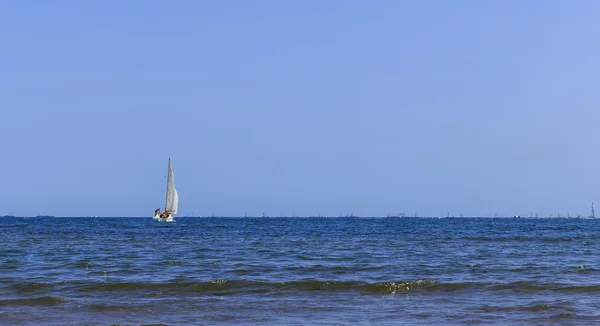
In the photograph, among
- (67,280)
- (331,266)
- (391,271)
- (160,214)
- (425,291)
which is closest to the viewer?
(425,291)

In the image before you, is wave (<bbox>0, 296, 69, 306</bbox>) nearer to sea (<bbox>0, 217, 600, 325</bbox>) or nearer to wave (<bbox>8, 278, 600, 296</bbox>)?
sea (<bbox>0, 217, 600, 325</bbox>)

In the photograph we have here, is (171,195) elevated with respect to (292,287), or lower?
elevated

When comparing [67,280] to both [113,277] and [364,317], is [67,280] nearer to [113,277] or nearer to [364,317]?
[113,277]

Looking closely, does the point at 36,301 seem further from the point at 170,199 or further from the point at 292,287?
the point at 170,199

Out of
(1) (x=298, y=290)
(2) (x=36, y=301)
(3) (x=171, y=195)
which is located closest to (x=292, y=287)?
(1) (x=298, y=290)

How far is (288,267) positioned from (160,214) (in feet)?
291

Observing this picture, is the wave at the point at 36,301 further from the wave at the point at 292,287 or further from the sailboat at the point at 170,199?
the sailboat at the point at 170,199

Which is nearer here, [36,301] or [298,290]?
[36,301]

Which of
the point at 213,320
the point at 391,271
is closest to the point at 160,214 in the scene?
the point at 391,271

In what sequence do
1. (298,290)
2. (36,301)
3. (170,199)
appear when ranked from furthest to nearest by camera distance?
(170,199), (298,290), (36,301)

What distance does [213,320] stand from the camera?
1614cm

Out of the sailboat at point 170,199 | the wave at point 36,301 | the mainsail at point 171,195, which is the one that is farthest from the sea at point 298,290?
the mainsail at point 171,195

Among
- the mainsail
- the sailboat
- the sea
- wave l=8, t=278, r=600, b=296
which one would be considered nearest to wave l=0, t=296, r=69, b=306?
the sea

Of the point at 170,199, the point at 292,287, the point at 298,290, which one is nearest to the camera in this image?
the point at 298,290
